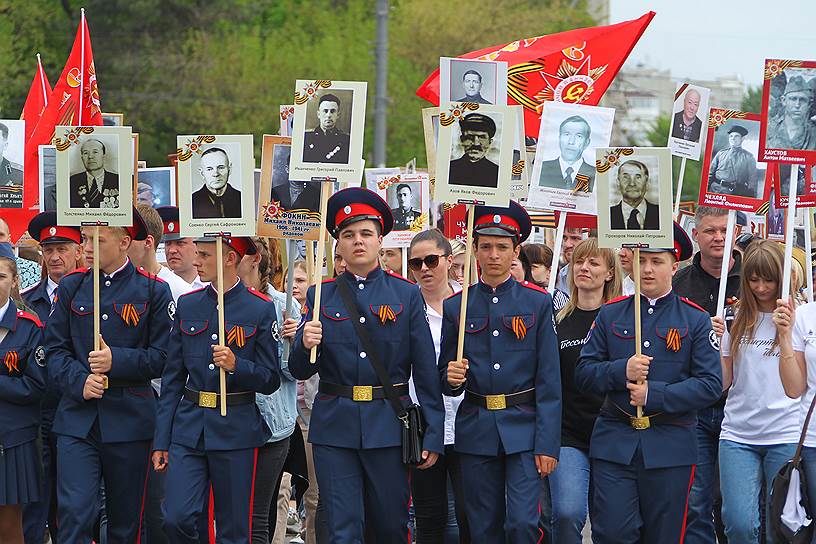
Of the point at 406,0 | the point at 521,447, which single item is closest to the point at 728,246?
the point at 521,447

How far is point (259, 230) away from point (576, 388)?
2373 millimetres

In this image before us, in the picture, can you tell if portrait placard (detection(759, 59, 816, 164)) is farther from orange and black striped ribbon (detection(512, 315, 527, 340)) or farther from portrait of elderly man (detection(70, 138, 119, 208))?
portrait of elderly man (detection(70, 138, 119, 208))

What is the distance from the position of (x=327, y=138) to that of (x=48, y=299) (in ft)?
8.73

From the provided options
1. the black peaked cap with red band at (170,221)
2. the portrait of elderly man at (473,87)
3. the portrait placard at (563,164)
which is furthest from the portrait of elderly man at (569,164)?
the black peaked cap with red band at (170,221)

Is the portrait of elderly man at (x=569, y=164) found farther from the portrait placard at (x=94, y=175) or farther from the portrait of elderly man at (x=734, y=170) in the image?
the portrait placard at (x=94, y=175)

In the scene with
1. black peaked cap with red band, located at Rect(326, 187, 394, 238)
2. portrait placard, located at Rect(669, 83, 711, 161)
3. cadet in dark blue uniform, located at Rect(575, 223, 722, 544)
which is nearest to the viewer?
cadet in dark blue uniform, located at Rect(575, 223, 722, 544)

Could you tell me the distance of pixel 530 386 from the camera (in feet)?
26.8

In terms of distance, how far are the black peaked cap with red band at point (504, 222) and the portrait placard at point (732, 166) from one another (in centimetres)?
173

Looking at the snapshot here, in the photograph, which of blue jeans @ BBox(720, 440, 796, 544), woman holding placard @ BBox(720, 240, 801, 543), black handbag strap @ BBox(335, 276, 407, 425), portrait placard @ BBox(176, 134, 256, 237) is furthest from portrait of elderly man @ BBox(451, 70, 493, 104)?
blue jeans @ BBox(720, 440, 796, 544)

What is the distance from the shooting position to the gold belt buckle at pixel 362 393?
8.05 m

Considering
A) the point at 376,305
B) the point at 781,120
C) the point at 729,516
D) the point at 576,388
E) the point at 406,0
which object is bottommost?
the point at 729,516

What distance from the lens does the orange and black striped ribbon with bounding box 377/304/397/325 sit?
8148mm

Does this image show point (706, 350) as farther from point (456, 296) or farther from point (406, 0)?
point (406, 0)

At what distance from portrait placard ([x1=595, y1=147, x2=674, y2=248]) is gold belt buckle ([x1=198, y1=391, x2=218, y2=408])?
2431 mm
